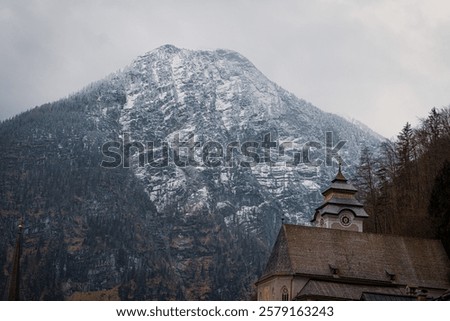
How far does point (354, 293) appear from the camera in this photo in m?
62.9

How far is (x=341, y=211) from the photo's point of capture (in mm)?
82438

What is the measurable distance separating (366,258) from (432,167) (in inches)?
815

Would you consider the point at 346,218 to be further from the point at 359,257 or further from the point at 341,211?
the point at 359,257

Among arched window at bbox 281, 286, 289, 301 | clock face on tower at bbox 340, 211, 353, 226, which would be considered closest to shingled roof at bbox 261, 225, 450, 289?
arched window at bbox 281, 286, 289, 301

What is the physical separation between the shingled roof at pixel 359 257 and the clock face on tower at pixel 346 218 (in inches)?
575

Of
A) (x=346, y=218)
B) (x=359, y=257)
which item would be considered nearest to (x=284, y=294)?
(x=359, y=257)

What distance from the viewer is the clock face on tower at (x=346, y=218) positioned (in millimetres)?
81625

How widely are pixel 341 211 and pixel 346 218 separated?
3.20ft

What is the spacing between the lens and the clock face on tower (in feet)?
268

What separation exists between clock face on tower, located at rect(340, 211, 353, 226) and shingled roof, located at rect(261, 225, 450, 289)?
47.9 ft

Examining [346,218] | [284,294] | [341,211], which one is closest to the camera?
Answer: [284,294]

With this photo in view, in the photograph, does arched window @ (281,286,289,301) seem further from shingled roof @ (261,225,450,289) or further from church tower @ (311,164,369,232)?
church tower @ (311,164,369,232)
